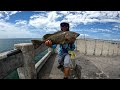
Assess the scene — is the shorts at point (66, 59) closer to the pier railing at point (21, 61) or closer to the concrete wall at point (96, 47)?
the pier railing at point (21, 61)

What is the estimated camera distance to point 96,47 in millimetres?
17312

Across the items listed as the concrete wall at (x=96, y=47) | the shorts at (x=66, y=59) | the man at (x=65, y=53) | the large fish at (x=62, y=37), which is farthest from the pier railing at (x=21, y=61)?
the concrete wall at (x=96, y=47)

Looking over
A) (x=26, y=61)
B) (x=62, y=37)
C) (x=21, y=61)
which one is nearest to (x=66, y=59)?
(x=62, y=37)

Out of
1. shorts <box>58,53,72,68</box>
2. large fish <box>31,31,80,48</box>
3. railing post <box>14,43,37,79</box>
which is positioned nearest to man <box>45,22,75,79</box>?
shorts <box>58,53,72,68</box>

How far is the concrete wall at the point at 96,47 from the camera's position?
15895mm

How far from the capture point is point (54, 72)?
222 inches

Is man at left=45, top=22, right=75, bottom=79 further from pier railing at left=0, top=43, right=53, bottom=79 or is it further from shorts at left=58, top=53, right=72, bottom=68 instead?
pier railing at left=0, top=43, right=53, bottom=79

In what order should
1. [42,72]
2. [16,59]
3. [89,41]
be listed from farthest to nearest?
[89,41], [42,72], [16,59]

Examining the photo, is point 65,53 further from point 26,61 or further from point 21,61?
point 21,61

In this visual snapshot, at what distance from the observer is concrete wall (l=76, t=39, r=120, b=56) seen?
15895 mm
